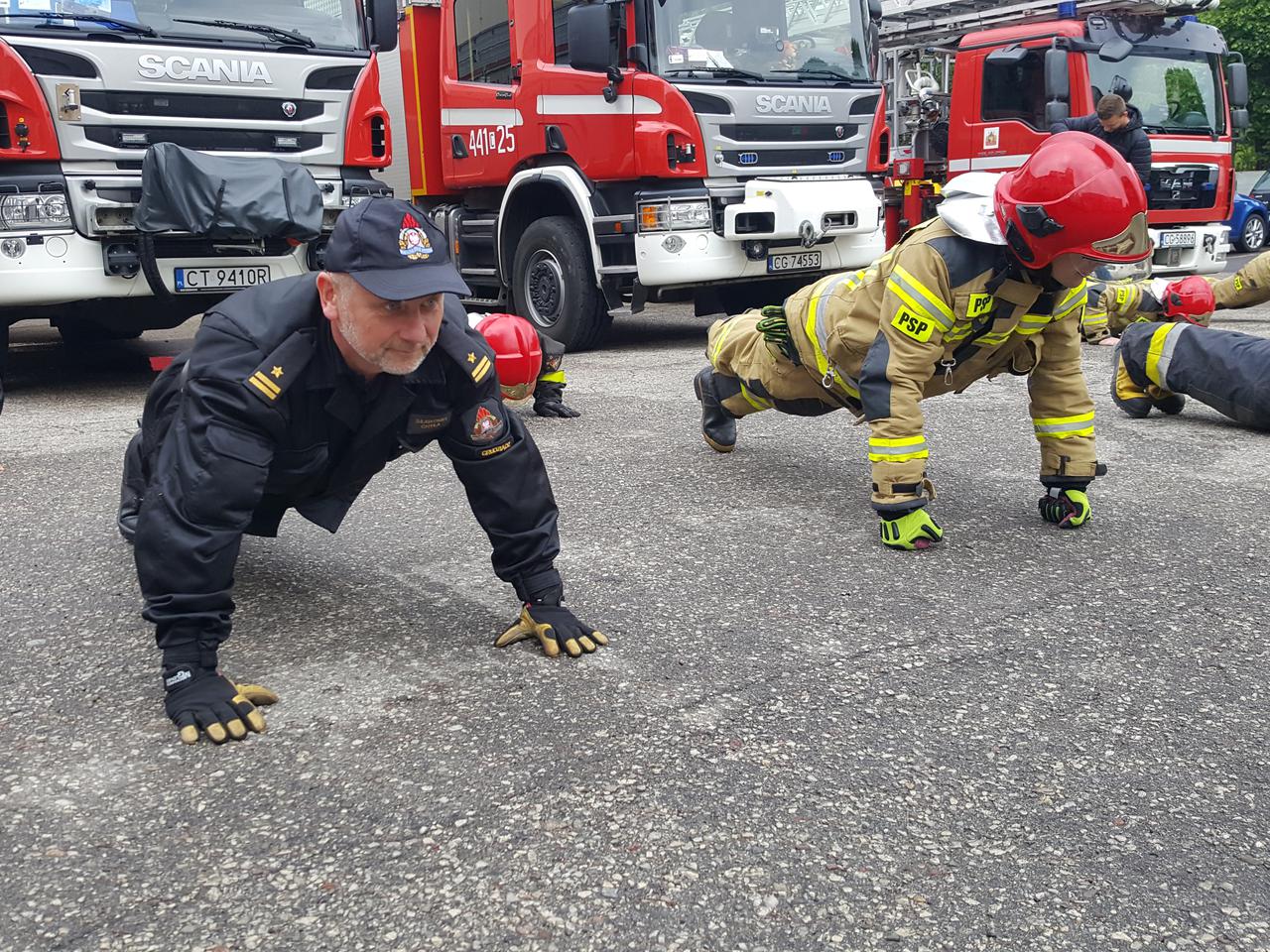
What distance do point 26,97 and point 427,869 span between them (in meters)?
5.85

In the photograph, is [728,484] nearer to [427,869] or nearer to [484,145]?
[427,869]

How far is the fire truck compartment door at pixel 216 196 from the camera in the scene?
6.99 meters

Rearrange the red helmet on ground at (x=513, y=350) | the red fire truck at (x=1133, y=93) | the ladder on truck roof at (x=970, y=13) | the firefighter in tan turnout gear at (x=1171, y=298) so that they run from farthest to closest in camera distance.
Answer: the ladder on truck roof at (x=970, y=13) < the red fire truck at (x=1133, y=93) < the firefighter in tan turnout gear at (x=1171, y=298) < the red helmet on ground at (x=513, y=350)

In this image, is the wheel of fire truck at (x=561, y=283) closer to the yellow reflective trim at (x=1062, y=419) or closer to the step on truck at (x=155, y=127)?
the step on truck at (x=155, y=127)

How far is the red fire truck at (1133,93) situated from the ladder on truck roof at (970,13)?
0.7 inches

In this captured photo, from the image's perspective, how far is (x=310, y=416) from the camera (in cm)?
297

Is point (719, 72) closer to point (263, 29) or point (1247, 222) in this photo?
point (263, 29)

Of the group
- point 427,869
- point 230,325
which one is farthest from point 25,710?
point 427,869

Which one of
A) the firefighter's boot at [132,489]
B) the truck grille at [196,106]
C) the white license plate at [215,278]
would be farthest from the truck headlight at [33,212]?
the firefighter's boot at [132,489]

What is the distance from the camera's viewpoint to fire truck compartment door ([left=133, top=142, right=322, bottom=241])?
22.9ft

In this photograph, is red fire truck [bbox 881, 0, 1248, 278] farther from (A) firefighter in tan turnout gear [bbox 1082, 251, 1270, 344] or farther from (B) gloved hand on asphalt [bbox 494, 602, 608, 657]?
(B) gloved hand on asphalt [bbox 494, 602, 608, 657]

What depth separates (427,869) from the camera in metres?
2.21

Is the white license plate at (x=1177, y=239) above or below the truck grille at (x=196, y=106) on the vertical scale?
below

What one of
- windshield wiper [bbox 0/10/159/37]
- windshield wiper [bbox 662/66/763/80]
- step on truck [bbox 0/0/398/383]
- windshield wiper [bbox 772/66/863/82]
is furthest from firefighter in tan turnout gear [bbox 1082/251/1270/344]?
windshield wiper [bbox 0/10/159/37]
